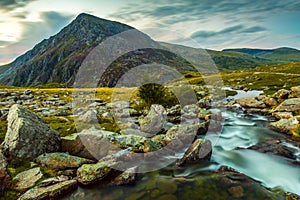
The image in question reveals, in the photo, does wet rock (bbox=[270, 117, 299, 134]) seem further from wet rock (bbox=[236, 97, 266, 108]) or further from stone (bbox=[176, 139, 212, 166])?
wet rock (bbox=[236, 97, 266, 108])

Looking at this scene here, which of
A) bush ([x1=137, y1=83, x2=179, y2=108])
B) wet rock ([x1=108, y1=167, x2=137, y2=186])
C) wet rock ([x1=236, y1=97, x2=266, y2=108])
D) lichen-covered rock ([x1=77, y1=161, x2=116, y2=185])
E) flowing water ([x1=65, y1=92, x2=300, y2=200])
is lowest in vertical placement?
flowing water ([x1=65, y1=92, x2=300, y2=200])

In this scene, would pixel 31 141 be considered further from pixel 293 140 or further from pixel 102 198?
pixel 293 140

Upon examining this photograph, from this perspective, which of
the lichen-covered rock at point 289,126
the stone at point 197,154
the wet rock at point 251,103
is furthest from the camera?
the wet rock at point 251,103

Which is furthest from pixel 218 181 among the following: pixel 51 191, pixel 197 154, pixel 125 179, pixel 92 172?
pixel 51 191

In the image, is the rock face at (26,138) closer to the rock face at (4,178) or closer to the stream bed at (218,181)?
the rock face at (4,178)

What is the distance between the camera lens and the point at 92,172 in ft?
50.3

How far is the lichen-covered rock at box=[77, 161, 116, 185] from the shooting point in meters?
15.0

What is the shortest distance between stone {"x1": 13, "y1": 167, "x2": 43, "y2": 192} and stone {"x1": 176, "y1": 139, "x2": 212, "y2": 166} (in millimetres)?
10535

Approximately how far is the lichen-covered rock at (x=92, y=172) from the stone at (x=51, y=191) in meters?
0.63

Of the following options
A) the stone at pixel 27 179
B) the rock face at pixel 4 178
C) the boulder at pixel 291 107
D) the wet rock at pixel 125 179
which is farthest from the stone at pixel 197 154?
the boulder at pixel 291 107

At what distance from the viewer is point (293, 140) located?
79.6 feet

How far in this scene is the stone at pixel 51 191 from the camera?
13.0 m

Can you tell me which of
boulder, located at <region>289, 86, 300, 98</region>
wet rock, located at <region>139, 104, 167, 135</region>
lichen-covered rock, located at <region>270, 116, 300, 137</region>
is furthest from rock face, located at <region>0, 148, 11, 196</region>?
boulder, located at <region>289, 86, 300, 98</region>

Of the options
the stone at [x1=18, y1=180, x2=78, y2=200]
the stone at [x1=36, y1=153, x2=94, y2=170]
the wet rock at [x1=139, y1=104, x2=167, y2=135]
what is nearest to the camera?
the stone at [x1=18, y1=180, x2=78, y2=200]
